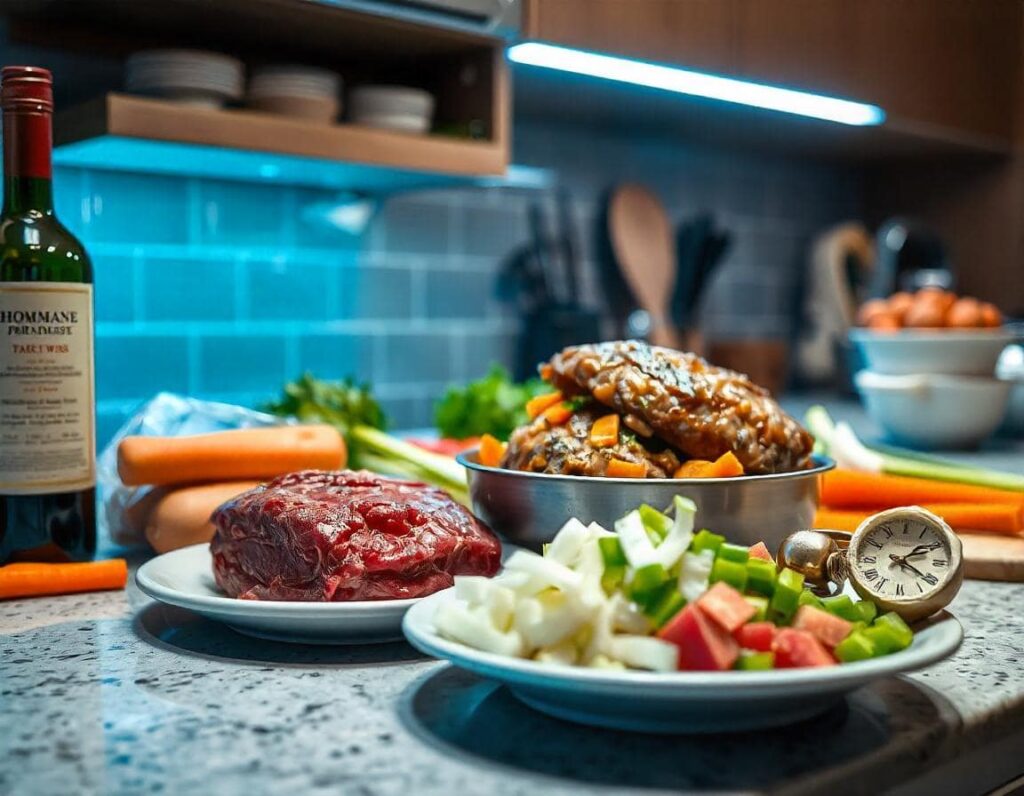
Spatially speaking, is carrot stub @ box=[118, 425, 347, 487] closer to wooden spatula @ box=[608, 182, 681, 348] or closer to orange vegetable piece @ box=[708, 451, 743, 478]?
orange vegetable piece @ box=[708, 451, 743, 478]

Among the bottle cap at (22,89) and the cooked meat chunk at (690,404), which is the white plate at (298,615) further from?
the bottle cap at (22,89)

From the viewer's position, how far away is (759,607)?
26.8 inches

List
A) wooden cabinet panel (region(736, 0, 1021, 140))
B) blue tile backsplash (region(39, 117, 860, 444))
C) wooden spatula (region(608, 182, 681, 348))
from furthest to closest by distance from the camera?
wooden spatula (region(608, 182, 681, 348))
wooden cabinet panel (region(736, 0, 1021, 140))
blue tile backsplash (region(39, 117, 860, 444))

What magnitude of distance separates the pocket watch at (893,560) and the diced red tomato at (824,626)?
11cm

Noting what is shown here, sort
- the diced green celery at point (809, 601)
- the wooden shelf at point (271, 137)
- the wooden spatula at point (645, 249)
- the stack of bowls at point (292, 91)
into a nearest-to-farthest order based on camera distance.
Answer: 1. the diced green celery at point (809, 601)
2. the wooden shelf at point (271, 137)
3. the stack of bowls at point (292, 91)
4. the wooden spatula at point (645, 249)

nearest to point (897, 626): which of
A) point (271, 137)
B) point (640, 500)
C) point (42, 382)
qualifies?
point (640, 500)

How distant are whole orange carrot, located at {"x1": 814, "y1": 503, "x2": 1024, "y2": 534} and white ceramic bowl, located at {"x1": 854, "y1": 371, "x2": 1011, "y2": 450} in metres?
0.74

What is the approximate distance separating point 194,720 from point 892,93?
7.63ft

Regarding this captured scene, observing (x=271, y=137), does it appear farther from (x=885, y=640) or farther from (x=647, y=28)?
(x=885, y=640)

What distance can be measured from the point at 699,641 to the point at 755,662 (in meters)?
0.04

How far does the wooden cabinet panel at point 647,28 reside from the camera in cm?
183

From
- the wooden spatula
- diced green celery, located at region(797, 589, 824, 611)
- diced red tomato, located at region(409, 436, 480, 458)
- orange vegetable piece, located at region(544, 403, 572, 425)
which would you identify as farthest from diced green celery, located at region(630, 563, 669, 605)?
the wooden spatula

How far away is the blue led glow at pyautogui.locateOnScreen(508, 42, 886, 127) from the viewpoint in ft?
6.34

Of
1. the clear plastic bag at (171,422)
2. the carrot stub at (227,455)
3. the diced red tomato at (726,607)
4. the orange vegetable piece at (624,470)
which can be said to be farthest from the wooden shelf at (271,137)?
the diced red tomato at (726,607)
